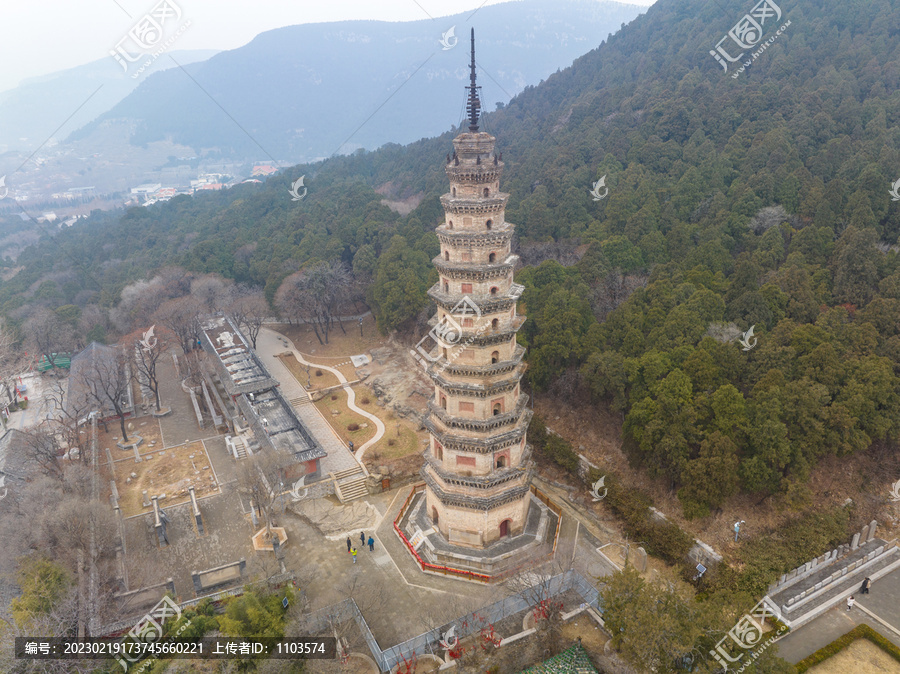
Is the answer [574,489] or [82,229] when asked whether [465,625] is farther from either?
[82,229]

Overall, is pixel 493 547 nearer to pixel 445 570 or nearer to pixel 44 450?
pixel 445 570

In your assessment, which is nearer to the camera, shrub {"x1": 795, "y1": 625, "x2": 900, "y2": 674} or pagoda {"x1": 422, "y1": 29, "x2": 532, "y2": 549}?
shrub {"x1": 795, "y1": 625, "x2": 900, "y2": 674}

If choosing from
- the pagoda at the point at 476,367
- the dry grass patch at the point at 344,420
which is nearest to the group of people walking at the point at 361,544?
the pagoda at the point at 476,367

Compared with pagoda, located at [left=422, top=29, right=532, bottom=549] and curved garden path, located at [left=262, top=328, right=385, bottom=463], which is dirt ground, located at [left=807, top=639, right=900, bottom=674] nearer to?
pagoda, located at [left=422, top=29, right=532, bottom=549]

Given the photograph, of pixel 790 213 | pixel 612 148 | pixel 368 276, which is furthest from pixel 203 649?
pixel 612 148

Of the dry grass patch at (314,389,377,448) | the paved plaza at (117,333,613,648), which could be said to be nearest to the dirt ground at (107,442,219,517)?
the paved plaza at (117,333,613,648)

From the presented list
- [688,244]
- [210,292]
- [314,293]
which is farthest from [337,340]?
[688,244]
